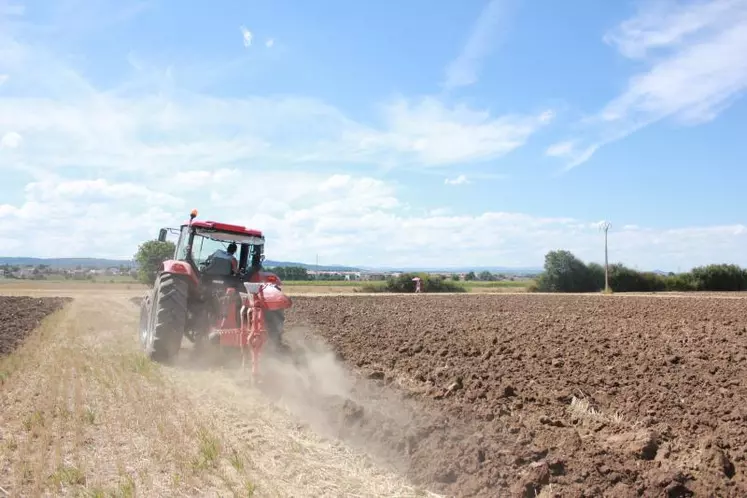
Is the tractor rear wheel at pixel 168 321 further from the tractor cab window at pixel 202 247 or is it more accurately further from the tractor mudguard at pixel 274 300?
the tractor mudguard at pixel 274 300

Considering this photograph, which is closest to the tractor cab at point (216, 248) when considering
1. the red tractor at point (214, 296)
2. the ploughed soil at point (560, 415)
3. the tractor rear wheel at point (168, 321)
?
the red tractor at point (214, 296)

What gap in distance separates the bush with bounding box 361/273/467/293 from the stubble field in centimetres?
3866

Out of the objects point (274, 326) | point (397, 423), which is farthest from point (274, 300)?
point (397, 423)

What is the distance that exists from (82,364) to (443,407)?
5.80 metres

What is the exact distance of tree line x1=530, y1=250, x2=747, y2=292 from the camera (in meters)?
56.6

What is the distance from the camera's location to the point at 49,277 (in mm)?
69500

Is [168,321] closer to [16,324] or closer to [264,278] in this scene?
[264,278]

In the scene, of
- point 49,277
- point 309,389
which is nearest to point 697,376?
point 309,389

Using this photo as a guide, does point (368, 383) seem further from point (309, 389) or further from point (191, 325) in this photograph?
point (191, 325)

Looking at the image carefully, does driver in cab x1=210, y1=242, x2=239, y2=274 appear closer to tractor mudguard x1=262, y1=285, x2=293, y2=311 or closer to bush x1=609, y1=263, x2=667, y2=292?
tractor mudguard x1=262, y1=285, x2=293, y2=311

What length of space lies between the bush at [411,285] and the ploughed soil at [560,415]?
3793cm

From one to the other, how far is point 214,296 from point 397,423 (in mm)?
4854

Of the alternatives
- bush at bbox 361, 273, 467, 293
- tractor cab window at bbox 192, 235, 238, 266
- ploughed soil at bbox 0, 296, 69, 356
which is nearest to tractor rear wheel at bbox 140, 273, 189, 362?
tractor cab window at bbox 192, 235, 238, 266

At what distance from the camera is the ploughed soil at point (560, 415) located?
15.7 feet
